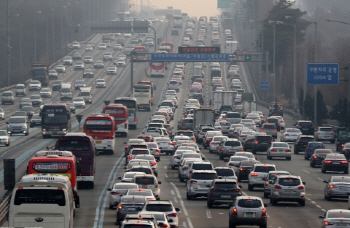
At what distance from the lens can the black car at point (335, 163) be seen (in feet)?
166

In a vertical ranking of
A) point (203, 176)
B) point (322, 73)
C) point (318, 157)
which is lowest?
point (318, 157)

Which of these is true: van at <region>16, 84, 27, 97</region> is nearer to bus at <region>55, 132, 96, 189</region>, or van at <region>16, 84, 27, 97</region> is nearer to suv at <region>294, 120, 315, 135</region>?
suv at <region>294, 120, 315, 135</region>

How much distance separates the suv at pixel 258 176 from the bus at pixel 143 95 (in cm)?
5779

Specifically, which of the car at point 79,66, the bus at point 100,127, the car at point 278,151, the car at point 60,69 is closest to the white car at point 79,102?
the car at point 60,69

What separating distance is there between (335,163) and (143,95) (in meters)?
52.1

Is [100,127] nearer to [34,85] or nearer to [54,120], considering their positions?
[54,120]

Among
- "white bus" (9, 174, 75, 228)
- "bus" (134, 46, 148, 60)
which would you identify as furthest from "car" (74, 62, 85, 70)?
"white bus" (9, 174, 75, 228)

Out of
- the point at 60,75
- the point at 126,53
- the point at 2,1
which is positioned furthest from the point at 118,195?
the point at 2,1

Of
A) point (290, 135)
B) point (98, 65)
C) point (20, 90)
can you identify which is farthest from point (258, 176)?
point (98, 65)

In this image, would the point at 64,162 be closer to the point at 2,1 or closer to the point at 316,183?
the point at 316,183

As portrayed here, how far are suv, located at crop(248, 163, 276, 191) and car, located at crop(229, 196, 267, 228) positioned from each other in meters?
13.0

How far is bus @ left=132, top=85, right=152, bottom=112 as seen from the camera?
10025 cm

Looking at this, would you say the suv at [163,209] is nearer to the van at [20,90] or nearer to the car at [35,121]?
the car at [35,121]

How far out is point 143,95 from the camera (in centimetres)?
10112
